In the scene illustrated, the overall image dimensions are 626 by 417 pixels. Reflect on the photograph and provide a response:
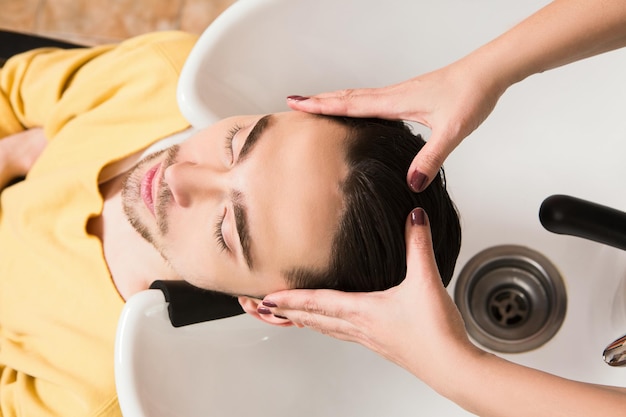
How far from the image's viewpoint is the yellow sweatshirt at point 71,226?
1019 millimetres

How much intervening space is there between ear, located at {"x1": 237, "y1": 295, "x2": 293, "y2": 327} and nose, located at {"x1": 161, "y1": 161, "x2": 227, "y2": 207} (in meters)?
0.16

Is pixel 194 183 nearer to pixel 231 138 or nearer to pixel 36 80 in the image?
pixel 231 138

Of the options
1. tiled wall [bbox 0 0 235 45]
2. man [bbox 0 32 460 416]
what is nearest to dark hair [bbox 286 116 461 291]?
man [bbox 0 32 460 416]

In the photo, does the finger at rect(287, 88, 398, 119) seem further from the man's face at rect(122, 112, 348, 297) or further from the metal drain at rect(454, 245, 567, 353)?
the metal drain at rect(454, 245, 567, 353)

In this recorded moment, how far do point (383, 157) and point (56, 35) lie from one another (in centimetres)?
143

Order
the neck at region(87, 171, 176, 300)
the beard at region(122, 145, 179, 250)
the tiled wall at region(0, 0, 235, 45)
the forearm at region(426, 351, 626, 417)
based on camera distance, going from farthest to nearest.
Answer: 1. the tiled wall at region(0, 0, 235, 45)
2. the neck at region(87, 171, 176, 300)
3. the beard at region(122, 145, 179, 250)
4. the forearm at region(426, 351, 626, 417)

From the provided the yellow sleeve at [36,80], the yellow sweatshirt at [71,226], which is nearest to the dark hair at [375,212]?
the yellow sweatshirt at [71,226]

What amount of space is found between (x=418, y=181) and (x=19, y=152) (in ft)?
2.94

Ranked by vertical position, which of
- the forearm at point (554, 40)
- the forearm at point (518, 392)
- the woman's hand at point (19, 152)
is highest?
the forearm at point (554, 40)

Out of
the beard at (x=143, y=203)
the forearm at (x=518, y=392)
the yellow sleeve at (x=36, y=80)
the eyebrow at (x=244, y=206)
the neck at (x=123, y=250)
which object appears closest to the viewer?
the forearm at (x=518, y=392)

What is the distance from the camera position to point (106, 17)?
183 cm

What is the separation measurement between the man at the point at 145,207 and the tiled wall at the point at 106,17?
63 centimetres

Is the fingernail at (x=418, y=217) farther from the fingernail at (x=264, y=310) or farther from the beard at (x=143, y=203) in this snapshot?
the beard at (x=143, y=203)

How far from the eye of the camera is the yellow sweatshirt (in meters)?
1.02
